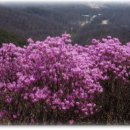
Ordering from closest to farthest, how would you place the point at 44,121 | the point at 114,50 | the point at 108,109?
the point at 44,121
the point at 108,109
the point at 114,50

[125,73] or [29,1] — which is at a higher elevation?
[29,1]

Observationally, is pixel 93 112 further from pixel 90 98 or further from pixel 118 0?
pixel 118 0

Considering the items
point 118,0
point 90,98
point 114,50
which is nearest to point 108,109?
point 90,98

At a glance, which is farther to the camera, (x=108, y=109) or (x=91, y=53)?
(x=91, y=53)

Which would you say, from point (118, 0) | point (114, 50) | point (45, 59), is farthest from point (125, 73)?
point (118, 0)

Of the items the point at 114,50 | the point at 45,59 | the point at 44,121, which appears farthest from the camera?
the point at 114,50

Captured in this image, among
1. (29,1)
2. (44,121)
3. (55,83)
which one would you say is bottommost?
(44,121)
